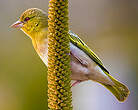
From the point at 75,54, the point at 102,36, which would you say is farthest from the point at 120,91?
the point at 102,36

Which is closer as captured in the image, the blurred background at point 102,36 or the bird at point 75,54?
the bird at point 75,54

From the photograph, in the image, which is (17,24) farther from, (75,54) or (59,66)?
(59,66)

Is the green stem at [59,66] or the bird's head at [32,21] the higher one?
the bird's head at [32,21]

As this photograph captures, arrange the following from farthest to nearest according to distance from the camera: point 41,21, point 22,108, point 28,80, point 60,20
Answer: point 28,80 → point 22,108 → point 41,21 → point 60,20

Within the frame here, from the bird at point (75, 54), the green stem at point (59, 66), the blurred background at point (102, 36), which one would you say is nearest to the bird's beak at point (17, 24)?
the bird at point (75, 54)

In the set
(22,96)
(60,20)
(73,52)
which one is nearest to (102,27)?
(22,96)

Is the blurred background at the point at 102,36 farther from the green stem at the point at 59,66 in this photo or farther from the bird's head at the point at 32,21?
the green stem at the point at 59,66
